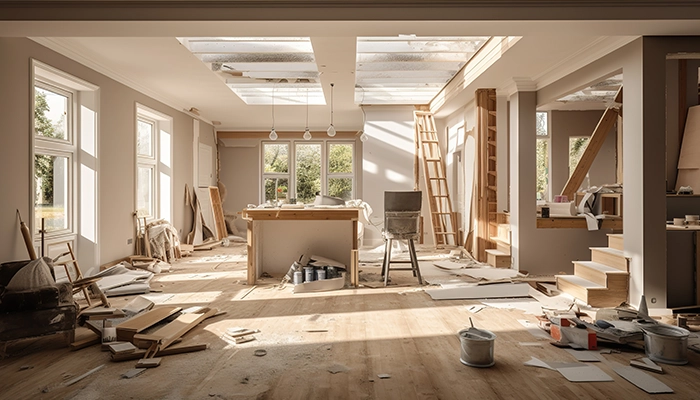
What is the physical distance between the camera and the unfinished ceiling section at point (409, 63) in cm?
611

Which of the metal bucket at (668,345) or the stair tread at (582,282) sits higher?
the stair tread at (582,282)

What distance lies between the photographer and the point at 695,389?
2736 mm

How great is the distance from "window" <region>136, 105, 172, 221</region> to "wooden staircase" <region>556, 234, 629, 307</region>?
6.84 metres

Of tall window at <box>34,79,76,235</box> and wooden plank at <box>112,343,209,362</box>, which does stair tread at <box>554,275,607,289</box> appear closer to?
wooden plank at <box>112,343,209,362</box>

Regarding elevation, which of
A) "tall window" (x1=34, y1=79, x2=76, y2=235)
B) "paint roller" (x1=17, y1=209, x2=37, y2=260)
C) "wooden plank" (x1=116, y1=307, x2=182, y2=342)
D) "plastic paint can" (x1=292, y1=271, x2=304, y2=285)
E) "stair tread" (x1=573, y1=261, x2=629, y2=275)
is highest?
"tall window" (x1=34, y1=79, x2=76, y2=235)

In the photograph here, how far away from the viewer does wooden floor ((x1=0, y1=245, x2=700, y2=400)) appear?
2.71 meters

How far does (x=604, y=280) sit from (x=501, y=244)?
2.58 meters

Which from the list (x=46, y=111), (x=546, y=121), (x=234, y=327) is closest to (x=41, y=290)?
(x=234, y=327)

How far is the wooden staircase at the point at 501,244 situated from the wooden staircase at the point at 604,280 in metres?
1.54

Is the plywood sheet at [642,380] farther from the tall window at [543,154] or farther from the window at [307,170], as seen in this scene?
the window at [307,170]

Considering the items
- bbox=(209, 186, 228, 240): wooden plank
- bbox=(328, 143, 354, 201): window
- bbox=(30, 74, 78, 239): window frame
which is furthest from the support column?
bbox=(209, 186, 228, 240): wooden plank

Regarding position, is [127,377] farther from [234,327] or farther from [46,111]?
[46,111]

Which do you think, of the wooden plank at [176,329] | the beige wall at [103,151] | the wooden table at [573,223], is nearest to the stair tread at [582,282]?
the wooden table at [573,223]

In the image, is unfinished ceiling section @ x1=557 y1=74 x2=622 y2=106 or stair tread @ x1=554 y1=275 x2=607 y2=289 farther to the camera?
unfinished ceiling section @ x1=557 y1=74 x2=622 y2=106
